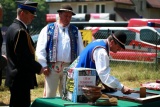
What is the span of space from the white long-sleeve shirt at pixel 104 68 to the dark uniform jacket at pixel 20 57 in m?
0.79

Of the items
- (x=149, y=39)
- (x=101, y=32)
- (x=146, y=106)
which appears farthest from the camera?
(x=101, y=32)

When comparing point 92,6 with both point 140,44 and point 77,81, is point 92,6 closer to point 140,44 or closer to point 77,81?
point 140,44

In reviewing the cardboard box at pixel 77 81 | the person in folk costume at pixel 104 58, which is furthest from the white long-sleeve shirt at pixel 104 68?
the cardboard box at pixel 77 81

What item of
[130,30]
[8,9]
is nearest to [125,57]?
[130,30]

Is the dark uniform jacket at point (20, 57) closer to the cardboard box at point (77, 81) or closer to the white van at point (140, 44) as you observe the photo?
the cardboard box at point (77, 81)

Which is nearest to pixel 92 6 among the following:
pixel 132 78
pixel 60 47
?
pixel 132 78

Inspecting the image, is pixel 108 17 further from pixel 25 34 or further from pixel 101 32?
pixel 25 34

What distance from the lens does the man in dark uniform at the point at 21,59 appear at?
4148mm

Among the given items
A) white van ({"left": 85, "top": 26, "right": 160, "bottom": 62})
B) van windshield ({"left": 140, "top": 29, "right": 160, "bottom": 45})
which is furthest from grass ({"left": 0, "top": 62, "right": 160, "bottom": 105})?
van windshield ({"left": 140, "top": 29, "right": 160, "bottom": 45})

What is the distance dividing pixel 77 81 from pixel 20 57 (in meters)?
0.88

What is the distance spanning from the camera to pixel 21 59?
13.6 feet

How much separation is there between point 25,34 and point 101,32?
14.0 meters

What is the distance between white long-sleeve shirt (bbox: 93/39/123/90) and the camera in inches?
150

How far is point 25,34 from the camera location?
4188mm
